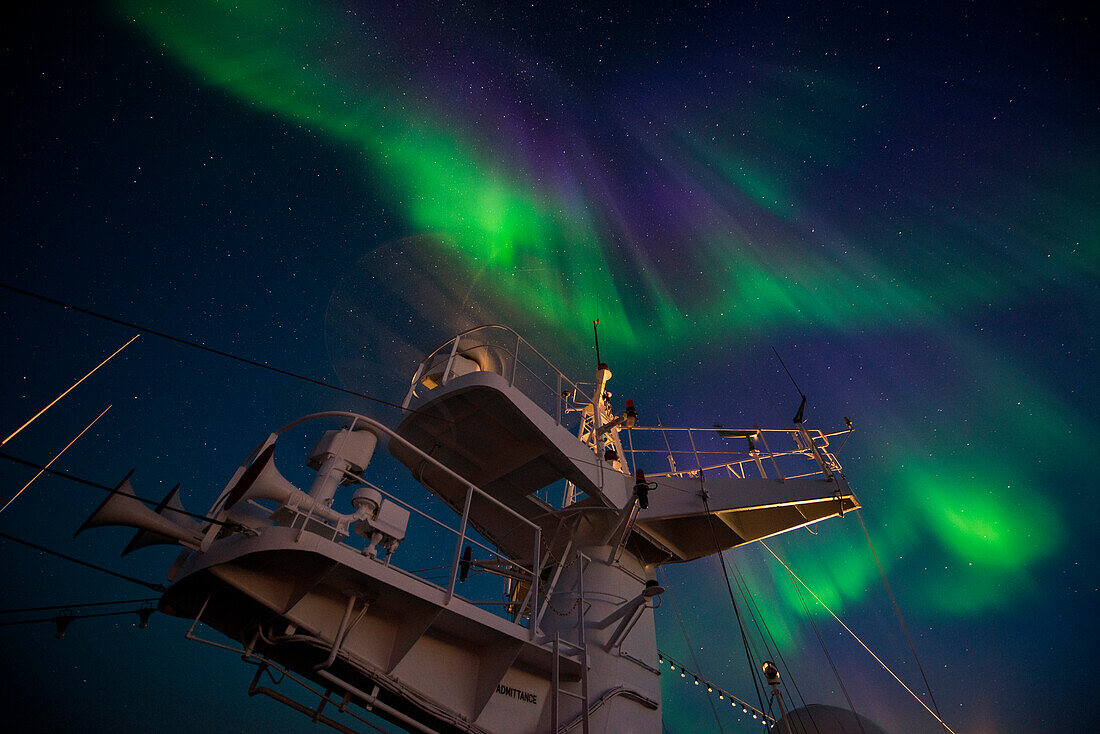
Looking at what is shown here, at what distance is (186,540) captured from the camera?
532 centimetres

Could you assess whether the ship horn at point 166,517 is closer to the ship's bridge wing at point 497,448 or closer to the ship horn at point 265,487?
the ship horn at point 265,487

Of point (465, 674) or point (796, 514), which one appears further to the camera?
point (796, 514)

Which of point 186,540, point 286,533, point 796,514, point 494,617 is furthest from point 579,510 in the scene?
point 186,540

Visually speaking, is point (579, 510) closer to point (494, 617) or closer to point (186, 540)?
point (494, 617)

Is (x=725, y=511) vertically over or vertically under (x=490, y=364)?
under

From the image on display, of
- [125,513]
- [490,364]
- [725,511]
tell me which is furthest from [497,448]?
[125,513]

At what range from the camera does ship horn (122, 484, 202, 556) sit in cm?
523

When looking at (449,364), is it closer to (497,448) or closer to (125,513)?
(497,448)

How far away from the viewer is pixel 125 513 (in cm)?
492

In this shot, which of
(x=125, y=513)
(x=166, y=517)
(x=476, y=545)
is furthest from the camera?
(x=476, y=545)

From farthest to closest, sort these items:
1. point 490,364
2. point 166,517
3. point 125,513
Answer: point 490,364
point 166,517
point 125,513

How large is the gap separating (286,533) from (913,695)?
1171 centimetres

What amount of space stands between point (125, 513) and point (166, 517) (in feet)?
1.68

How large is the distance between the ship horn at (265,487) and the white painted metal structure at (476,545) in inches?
0.8
